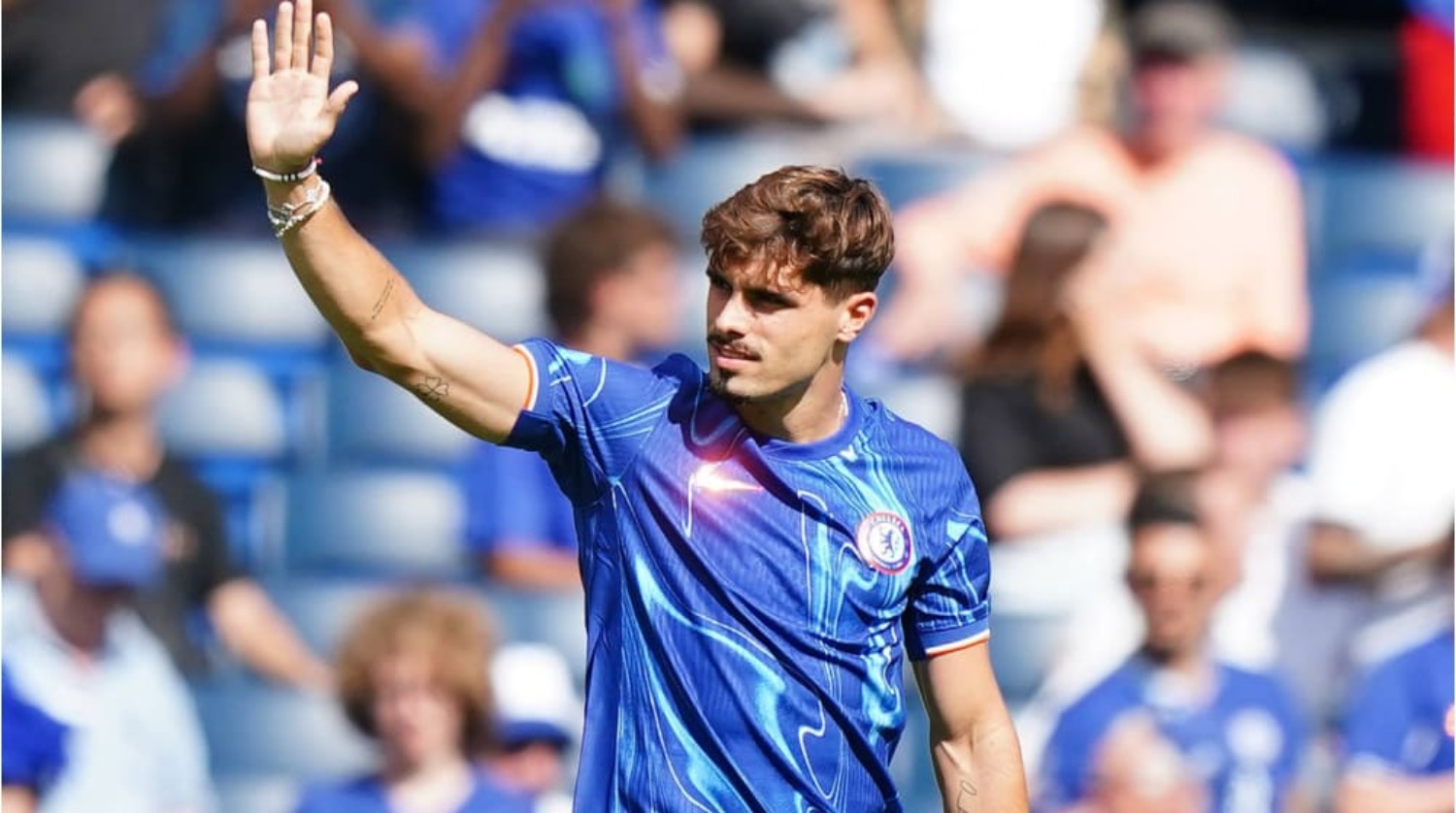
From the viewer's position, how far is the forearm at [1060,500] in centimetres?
778

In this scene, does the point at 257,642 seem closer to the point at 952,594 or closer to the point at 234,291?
the point at 234,291

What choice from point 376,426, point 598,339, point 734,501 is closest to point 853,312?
point 734,501

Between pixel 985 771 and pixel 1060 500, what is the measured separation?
12.0 feet

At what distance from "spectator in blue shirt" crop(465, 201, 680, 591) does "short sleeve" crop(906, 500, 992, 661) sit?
11.2 feet

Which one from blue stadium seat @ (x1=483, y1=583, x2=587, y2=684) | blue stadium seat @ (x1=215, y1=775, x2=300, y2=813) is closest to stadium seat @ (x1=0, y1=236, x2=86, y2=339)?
blue stadium seat @ (x1=215, y1=775, x2=300, y2=813)

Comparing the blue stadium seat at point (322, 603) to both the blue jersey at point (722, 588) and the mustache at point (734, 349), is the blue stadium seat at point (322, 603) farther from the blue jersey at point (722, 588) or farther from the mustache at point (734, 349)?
the mustache at point (734, 349)

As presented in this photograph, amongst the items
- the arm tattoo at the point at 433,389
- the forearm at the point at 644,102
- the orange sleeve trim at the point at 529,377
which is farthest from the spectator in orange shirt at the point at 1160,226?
the arm tattoo at the point at 433,389

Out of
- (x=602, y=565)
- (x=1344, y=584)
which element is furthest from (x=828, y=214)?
(x=1344, y=584)

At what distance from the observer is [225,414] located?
826cm

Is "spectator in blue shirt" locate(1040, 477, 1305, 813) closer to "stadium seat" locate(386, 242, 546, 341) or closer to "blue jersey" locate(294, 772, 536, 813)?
"blue jersey" locate(294, 772, 536, 813)

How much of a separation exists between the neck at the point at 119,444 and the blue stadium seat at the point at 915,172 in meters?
2.67

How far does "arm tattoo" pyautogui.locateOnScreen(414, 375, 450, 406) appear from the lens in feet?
12.6

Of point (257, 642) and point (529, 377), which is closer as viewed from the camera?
point (529, 377)

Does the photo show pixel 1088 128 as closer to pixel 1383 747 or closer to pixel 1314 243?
pixel 1314 243
